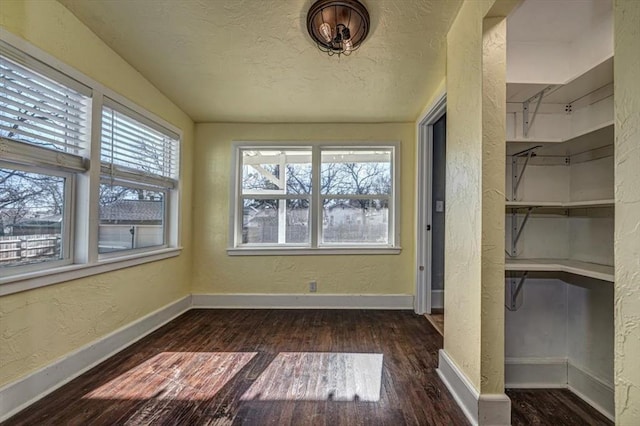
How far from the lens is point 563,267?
1536 mm

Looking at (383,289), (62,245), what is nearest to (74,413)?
(62,245)

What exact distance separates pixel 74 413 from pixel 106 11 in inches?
91.5

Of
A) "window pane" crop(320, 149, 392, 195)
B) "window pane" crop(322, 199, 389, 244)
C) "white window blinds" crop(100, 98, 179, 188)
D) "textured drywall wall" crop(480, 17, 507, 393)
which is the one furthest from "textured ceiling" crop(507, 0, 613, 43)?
"white window blinds" crop(100, 98, 179, 188)

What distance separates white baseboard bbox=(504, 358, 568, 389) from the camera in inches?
71.1

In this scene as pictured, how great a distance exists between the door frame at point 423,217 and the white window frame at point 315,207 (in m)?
0.27

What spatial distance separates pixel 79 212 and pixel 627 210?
2708mm

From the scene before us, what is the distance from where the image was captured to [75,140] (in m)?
1.88

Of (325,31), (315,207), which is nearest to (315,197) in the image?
(315,207)

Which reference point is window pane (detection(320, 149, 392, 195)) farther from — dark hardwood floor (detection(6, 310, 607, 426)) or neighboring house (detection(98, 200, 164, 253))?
neighboring house (detection(98, 200, 164, 253))

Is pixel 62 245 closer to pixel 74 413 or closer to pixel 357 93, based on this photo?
pixel 74 413

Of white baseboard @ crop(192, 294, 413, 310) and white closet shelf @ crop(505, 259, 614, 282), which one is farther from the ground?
white closet shelf @ crop(505, 259, 614, 282)

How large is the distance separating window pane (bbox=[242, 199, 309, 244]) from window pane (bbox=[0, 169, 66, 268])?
72.1 inches

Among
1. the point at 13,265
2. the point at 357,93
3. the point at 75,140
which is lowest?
the point at 13,265

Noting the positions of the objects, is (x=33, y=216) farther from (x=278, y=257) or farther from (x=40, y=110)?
(x=278, y=257)
